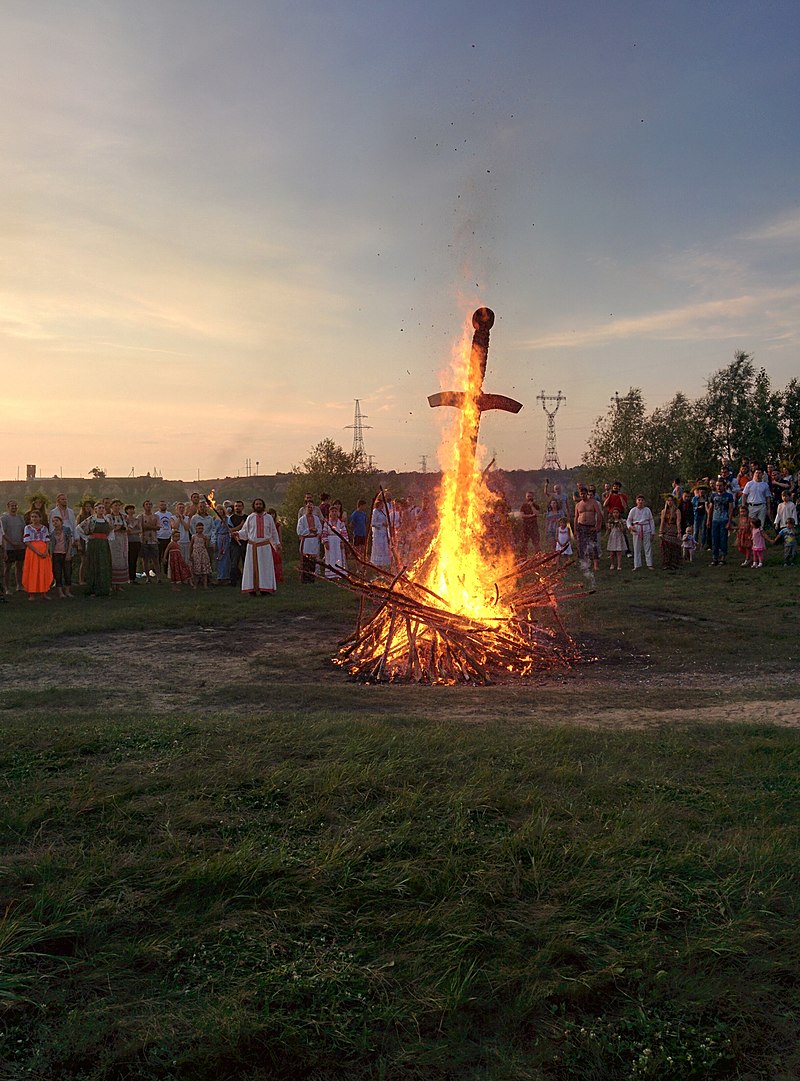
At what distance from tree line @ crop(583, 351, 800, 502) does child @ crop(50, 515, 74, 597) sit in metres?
28.6

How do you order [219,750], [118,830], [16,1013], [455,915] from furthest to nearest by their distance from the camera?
Answer: [219,750], [118,830], [455,915], [16,1013]

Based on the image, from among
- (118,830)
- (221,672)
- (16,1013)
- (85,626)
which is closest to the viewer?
(16,1013)

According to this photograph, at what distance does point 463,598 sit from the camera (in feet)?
30.7

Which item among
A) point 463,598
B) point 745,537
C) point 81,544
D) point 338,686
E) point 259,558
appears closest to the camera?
point 338,686

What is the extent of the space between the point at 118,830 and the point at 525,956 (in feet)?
6.90

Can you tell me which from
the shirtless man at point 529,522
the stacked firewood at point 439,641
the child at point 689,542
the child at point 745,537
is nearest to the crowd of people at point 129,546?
the shirtless man at point 529,522

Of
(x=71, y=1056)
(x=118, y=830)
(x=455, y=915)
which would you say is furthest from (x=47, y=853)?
(x=455, y=915)

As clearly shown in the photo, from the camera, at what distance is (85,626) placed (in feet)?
36.7

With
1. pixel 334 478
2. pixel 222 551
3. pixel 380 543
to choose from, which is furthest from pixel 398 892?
pixel 334 478

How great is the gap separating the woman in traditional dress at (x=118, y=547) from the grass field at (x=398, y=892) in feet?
32.2

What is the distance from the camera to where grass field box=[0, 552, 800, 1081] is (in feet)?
8.68

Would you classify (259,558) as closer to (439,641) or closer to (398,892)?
(439,641)

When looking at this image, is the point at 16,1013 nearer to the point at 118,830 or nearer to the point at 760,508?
the point at 118,830

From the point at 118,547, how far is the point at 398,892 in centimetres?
1411
